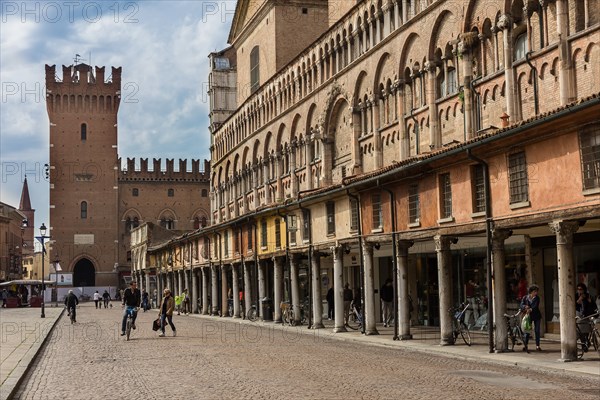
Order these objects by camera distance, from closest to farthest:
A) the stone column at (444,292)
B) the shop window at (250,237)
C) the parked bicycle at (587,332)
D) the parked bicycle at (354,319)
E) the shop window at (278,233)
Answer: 1. the parked bicycle at (587,332)
2. the stone column at (444,292)
3. the parked bicycle at (354,319)
4. the shop window at (278,233)
5. the shop window at (250,237)

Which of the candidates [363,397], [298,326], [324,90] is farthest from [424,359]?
[324,90]

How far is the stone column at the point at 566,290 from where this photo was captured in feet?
55.3

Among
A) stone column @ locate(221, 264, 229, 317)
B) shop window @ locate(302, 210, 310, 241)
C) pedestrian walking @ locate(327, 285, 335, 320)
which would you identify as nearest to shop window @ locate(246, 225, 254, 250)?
pedestrian walking @ locate(327, 285, 335, 320)

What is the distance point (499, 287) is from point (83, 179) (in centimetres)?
7990

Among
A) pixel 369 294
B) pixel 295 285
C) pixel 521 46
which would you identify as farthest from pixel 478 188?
pixel 295 285

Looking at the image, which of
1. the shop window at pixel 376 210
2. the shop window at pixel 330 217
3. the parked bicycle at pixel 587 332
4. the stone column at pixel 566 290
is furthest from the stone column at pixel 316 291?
the stone column at pixel 566 290

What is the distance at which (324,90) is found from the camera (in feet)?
134

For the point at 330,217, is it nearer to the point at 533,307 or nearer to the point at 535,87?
the point at 535,87

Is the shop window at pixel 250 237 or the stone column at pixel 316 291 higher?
the shop window at pixel 250 237

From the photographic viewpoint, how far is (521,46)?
81.1ft

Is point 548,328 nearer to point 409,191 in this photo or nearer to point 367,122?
point 409,191

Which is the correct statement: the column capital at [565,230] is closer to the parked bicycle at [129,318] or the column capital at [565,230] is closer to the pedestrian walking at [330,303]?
the parked bicycle at [129,318]

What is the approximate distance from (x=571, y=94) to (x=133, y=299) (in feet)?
48.4

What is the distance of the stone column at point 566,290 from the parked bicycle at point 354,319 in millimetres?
12882
